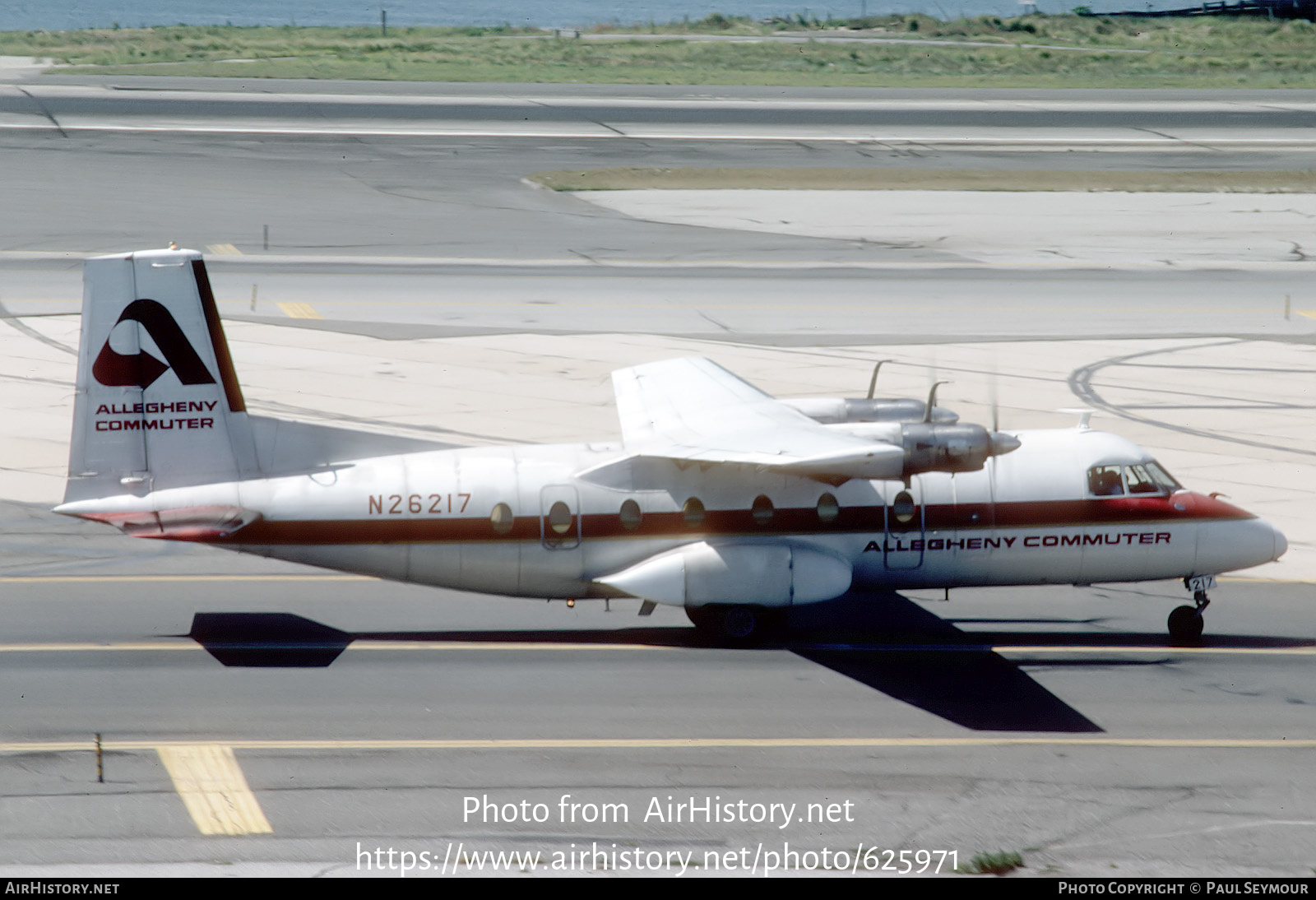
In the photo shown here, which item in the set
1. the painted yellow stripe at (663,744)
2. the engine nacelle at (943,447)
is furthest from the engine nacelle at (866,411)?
the painted yellow stripe at (663,744)

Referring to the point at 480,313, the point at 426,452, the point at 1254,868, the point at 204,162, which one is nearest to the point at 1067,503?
the point at 1254,868

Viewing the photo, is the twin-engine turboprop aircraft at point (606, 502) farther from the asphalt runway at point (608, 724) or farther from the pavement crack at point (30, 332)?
the pavement crack at point (30, 332)

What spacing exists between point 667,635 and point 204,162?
177 feet

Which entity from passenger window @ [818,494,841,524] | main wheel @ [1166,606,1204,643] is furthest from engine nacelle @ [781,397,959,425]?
main wheel @ [1166,606,1204,643]

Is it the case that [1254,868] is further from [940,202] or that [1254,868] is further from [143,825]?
[940,202]

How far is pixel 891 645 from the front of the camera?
70.5ft

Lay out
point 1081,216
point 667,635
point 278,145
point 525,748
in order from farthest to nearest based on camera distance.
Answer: point 278,145 < point 1081,216 < point 667,635 < point 525,748

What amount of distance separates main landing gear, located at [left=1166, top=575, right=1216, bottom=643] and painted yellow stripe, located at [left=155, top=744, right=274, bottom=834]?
43.6 feet

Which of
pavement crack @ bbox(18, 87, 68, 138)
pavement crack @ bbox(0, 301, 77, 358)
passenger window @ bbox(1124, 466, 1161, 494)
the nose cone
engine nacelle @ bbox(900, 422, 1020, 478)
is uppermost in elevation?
pavement crack @ bbox(18, 87, 68, 138)

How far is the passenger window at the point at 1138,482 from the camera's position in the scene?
21.6 metres

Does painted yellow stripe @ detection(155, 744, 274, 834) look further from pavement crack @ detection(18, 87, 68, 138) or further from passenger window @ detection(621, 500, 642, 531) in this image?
pavement crack @ detection(18, 87, 68, 138)

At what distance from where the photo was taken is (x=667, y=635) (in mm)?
21797

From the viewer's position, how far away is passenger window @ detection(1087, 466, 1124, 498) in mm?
21436

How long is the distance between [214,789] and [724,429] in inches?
333
